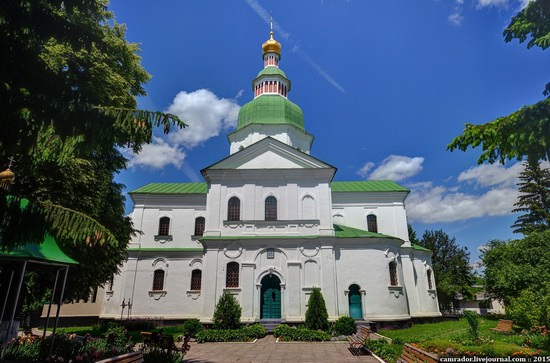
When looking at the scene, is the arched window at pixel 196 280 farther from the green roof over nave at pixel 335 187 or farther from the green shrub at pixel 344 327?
the green shrub at pixel 344 327

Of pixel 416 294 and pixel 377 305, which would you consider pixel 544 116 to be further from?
pixel 416 294

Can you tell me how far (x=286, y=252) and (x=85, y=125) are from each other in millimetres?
17376

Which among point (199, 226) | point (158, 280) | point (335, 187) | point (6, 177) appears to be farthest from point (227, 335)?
point (335, 187)

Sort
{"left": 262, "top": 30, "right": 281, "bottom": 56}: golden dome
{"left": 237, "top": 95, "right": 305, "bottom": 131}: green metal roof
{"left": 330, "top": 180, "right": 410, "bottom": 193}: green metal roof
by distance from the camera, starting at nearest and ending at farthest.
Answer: {"left": 237, "top": 95, "right": 305, "bottom": 131}: green metal roof
{"left": 330, "top": 180, "right": 410, "bottom": 193}: green metal roof
{"left": 262, "top": 30, "right": 281, "bottom": 56}: golden dome

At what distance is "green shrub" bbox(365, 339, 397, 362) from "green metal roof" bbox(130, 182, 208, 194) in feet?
62.4

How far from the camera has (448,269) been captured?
44375 mm

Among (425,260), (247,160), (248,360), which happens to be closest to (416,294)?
(425,260)

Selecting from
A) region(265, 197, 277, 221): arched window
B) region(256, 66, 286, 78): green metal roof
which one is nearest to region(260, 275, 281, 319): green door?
region(265, 197, 277, 221): arched window

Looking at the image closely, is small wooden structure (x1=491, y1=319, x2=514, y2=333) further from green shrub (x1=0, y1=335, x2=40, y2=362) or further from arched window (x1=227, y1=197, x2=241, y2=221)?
green shrub (x1=0, y1=335, x2=40, y2=362)

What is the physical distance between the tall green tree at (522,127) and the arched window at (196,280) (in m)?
22.1

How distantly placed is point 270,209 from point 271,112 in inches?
376

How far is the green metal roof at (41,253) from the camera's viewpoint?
785cm

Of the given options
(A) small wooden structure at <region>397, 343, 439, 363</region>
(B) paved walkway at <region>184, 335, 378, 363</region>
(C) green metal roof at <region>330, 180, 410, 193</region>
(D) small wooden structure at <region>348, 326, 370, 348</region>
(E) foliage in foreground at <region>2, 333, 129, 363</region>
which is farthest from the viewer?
(C) green metal roof at <region>330, 180, 410, 193</region>

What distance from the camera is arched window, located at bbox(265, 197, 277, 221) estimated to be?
915 inches
